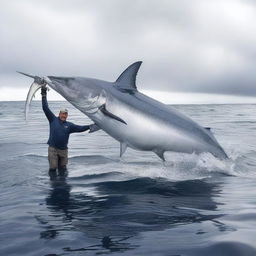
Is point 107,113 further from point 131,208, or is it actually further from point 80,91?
point 131,208

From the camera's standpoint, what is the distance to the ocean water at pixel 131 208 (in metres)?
6.37

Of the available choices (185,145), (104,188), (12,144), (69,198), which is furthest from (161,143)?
(12,144)

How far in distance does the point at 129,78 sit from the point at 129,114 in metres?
1.09

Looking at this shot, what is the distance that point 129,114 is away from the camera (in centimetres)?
1109

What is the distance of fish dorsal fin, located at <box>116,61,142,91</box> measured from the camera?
454 inches

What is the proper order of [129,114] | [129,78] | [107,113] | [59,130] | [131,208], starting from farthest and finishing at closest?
1. [59,130]
2. [129,78]
3. [129,114]
4. [107,113]
5. [131,208]

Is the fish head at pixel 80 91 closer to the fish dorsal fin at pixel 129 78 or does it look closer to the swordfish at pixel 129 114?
the swordfish at pixel 129 114

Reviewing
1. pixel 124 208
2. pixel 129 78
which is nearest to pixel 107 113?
pixel 129 78

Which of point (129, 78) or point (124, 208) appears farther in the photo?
point (129, 78)

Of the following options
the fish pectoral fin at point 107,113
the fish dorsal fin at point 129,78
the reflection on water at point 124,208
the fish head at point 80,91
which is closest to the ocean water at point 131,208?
the reflection on water at point 124,208

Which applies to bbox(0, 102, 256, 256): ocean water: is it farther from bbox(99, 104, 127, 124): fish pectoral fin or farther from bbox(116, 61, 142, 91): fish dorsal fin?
bbox(116, 61, 142, 91): fish dorsal fin

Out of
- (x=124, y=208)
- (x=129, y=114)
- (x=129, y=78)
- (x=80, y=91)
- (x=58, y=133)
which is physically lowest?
(x=124, y=208)

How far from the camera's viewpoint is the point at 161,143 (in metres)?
11.6

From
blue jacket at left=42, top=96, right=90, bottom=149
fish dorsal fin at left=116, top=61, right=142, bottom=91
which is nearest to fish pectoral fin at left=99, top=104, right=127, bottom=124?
fish dorsal fin at left=116, top=61, right=142, bottom=91
